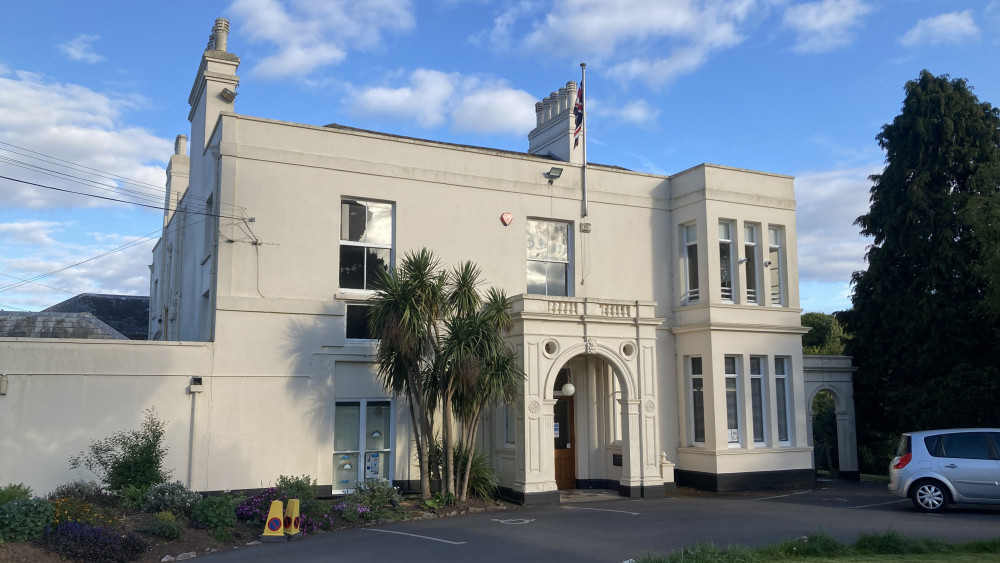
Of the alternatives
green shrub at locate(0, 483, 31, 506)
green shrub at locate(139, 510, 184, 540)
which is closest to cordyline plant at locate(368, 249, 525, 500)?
green shrub at locate(139, 510, 184, 540)

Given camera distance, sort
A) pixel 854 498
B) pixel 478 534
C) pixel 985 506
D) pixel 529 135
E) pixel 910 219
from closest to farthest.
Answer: pixel 478 534 < pixel 985 506 < pixel 854 498 < pixel 910 219 < pixel 529 135

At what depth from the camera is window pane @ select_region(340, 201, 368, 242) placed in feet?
59.3

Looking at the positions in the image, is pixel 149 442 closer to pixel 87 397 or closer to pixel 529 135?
pixel 87 397

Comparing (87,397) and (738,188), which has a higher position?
(738,188)

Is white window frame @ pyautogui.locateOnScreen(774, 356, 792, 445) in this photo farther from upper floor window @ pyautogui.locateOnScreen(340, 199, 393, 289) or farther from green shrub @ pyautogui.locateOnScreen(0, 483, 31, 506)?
green shrub @ pyautogui.locateOnScreen(0, 483, 31, 506)

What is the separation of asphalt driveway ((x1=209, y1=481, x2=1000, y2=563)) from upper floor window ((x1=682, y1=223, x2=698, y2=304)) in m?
5.74

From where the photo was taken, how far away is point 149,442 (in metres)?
14.8

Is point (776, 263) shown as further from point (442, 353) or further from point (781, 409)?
point (442, 353)

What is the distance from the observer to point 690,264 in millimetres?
21406

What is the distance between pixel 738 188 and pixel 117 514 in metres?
16.4

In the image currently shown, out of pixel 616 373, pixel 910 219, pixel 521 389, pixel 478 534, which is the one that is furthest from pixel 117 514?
pixel 910 219

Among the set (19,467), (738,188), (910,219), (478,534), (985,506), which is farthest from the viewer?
(910,219)

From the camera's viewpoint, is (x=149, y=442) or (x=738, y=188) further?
(x=738, y=188)

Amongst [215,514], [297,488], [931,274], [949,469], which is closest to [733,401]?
→ [949,469]
